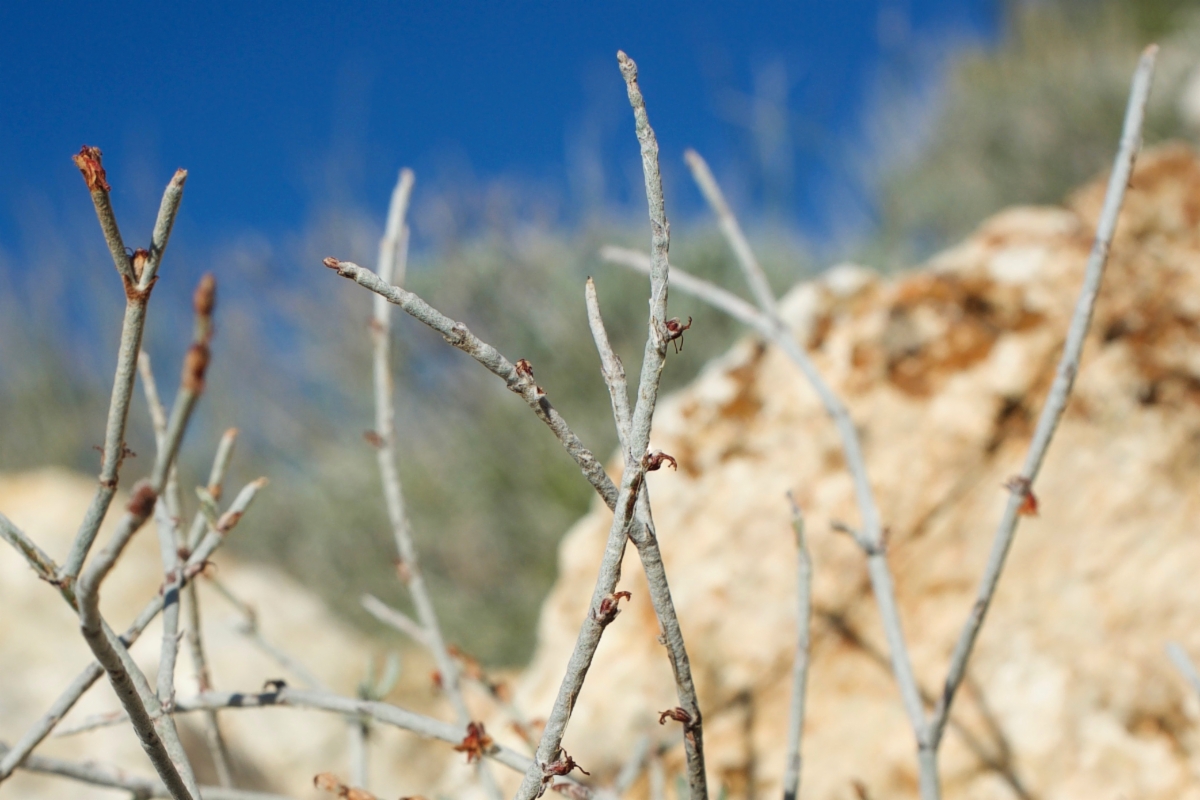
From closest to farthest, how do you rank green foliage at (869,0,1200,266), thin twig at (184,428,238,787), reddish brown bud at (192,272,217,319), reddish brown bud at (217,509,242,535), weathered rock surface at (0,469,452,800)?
1. reddish brown bud at (192,272,217,319)
2. reddish brown bud at (217,509,242,535)
3. thin twig at (184,428,238,787)
4. weathered rock surface at (0,469,452,800)
5. green foliage at (869,0,1200,266)

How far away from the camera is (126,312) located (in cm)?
53

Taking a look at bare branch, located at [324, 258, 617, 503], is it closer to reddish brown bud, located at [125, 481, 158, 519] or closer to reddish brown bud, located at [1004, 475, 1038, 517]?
reddish brown bud, located at [125, 481, 158, 519]

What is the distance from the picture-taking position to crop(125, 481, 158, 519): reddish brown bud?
0.45 m

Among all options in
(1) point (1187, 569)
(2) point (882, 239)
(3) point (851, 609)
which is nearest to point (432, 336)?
(2) point (882, 239)

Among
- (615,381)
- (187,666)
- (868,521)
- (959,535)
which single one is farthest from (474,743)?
(187,666)

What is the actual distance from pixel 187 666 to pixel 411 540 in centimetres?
238

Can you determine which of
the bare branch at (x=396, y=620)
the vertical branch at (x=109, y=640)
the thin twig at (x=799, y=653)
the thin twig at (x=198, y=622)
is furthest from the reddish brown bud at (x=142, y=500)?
the bare branch at (x=396, y=620)

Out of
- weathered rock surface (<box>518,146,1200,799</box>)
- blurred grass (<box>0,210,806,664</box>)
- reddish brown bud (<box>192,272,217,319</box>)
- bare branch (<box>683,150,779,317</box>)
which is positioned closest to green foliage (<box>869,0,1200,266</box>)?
blurred grass (<box>0,210,806,664</box>)

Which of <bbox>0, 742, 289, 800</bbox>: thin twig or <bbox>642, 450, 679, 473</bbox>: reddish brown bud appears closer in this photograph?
<bbox>642, 450, 679, 473</bbox>: reddish brown bud

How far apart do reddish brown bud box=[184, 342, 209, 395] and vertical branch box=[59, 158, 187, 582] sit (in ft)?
0.15

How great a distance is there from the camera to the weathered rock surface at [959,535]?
1.38 m

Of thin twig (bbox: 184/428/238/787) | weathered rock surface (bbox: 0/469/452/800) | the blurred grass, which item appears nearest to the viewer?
thin twig (bbox: 184/428/238/787)

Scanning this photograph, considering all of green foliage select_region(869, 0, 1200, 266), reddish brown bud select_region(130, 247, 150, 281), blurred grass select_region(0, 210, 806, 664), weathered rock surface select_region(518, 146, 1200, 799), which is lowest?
reddish brown bud select_region(130, 247, 150, 281)

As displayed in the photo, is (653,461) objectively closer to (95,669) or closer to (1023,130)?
(95,669)
